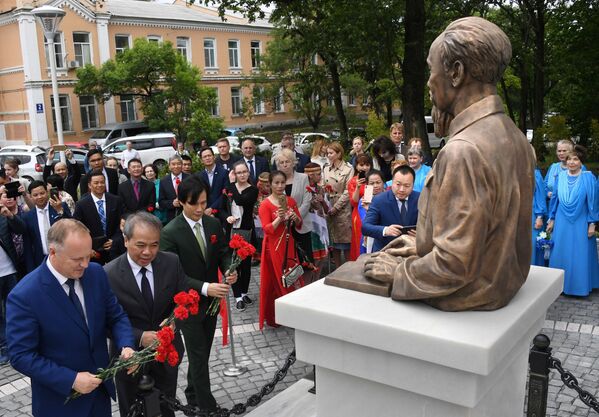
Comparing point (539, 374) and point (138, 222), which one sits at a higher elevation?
point (138, 222)

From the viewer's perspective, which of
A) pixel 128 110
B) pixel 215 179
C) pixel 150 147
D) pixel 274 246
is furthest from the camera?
pixel 128 110

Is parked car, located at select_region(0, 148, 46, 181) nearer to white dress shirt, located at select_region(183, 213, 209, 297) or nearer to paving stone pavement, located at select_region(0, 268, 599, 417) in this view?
paving stone pavement, located at select_region(0, 268, 599, 417)

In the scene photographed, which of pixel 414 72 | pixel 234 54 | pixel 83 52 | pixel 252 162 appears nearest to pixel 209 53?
pixel 234 54

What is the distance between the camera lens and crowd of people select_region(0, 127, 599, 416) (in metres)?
3.49

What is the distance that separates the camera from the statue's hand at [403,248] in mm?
3241

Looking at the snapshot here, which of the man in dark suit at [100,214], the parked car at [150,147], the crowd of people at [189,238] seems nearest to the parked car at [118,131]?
the parked car at [150,147]

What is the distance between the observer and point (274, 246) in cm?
724

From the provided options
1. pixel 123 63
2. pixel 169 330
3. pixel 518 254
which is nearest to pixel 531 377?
pixel 518 254

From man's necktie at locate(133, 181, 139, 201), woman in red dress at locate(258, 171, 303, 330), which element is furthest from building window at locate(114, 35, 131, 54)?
woman in red dress at locate(258, 171, 303, 330)

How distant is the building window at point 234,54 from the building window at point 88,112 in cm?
999

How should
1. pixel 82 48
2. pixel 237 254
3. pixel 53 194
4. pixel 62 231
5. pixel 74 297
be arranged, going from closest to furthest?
pixel 62 231 < pixel 74 297 < pixel 237 254 < pixel 53 194 < pixel 82 48

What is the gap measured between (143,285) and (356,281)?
1.77 metres

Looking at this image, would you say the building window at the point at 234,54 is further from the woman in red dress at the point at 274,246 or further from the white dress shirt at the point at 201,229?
the white dress shirt at the point at 201,229

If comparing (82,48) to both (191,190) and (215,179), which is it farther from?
(191,190)
